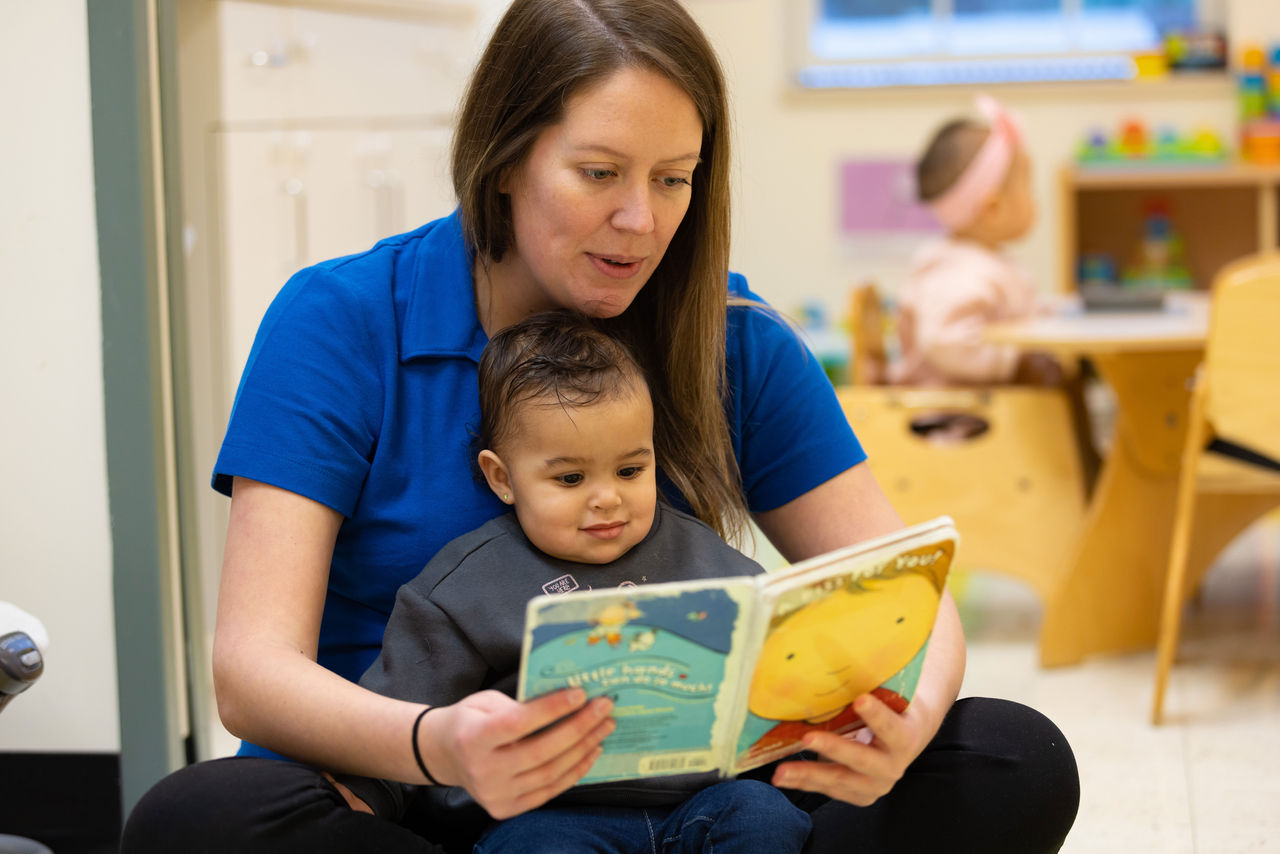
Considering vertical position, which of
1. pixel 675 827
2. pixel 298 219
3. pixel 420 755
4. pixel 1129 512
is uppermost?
pixel 298 219

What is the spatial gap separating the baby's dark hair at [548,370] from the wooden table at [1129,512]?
4.72 feet

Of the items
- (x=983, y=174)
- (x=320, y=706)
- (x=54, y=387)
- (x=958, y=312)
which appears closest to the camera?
(x=320, y=706)

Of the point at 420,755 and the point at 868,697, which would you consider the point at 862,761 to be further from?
the point at 420,755

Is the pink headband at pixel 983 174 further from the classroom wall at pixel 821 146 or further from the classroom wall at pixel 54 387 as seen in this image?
the classroom wall at pixel 54 387

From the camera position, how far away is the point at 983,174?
291cm

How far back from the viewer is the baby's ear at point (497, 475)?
1068 mm

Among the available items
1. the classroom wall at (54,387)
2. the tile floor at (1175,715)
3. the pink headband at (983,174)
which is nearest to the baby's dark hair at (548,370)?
the classroom wall at (54,387)

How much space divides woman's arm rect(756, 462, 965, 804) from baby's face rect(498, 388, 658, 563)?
7.8 inches

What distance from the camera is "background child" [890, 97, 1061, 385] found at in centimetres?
272

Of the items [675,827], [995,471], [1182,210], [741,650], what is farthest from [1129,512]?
[1182,210]

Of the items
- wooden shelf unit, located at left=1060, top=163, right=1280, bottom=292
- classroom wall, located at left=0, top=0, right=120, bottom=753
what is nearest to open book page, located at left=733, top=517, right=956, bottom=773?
classroom wall, located at left=0, top=0, right=120, bottom=753

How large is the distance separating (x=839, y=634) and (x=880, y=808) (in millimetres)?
217

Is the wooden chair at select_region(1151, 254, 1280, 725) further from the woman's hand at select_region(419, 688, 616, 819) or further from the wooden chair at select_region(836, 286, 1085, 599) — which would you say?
the woman's hand at select_region(419, 688, 616, 819)

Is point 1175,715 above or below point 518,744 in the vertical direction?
below
